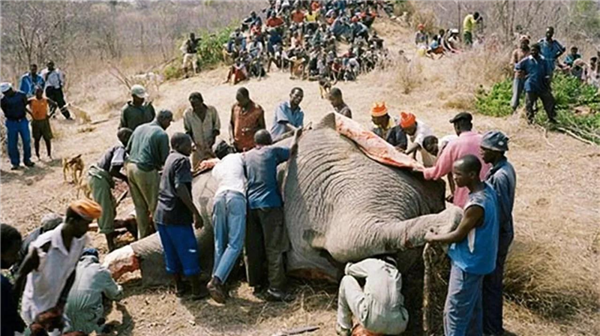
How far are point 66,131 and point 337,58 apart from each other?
7996 mm

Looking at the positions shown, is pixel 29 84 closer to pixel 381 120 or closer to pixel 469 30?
pixel 381 120

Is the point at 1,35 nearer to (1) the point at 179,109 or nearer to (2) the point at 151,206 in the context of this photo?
(1) the point at 179,109

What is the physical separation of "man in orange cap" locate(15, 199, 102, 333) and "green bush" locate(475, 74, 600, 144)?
31.1ft

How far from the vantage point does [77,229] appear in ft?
14.3

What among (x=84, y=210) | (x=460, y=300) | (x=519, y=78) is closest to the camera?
(x=84, y=210)

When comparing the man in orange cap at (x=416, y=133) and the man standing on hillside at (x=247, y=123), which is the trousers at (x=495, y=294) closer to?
the man in orange cap at (x=416, y=133)

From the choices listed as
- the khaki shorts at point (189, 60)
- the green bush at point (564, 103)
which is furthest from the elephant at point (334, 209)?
the khaki shorts at point (189, 60)

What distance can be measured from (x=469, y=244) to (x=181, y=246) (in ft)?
9.01

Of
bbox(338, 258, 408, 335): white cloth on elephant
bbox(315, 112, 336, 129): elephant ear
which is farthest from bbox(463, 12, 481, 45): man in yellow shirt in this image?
bbox(338, 258, 408, 335): white cloth on elephant

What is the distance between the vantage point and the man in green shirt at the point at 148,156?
262 inches

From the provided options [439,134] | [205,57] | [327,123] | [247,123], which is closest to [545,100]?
[439,134]

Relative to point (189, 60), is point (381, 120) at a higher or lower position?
higher

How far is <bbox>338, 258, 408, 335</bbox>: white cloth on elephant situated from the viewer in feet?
15.7

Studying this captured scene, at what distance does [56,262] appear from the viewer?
4.37 m
